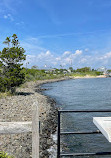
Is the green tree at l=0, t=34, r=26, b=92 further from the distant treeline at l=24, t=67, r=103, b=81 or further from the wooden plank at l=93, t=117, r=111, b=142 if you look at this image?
the wooden plank at l=93, t=117, r=111, b=142

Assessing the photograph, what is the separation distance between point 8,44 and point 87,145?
963 centimetres

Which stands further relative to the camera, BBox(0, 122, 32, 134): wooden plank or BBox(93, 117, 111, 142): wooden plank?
BBox(0, 122, 32, 134): wooden plank

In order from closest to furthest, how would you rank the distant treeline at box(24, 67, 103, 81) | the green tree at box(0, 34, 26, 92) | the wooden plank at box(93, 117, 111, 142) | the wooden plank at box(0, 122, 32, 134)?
1. the wooden plank at box(93, 117, 111, 142)
2. the wooden plank at box(0, 122, 32, 134)
3. the green tree at box(0, 34, 26, 92)
4. the distant treeline at box(24, 67, 103, 81)

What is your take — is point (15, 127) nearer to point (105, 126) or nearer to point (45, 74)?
point (105, 126)

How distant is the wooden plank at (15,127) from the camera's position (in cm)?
233

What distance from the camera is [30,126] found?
233 centimetres

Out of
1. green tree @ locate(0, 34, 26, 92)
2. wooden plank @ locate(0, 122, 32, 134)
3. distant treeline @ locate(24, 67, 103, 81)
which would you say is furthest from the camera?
distant treeline @ locate(24, 67, 103, 81)

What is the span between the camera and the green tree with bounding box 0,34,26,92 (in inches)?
495

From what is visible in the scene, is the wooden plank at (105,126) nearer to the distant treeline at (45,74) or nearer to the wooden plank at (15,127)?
the wooden plank at (15,127)

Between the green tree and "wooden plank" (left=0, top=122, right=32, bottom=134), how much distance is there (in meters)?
10.4

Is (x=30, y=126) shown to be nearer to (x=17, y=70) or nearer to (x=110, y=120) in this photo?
(x=110, y=120)

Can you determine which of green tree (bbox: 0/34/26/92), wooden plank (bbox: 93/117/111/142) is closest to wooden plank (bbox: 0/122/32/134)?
wooden plank (bbox: 93/117/111/142)

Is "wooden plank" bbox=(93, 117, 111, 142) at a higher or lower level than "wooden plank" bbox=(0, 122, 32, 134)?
higher

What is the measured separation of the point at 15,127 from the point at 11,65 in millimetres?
11073
